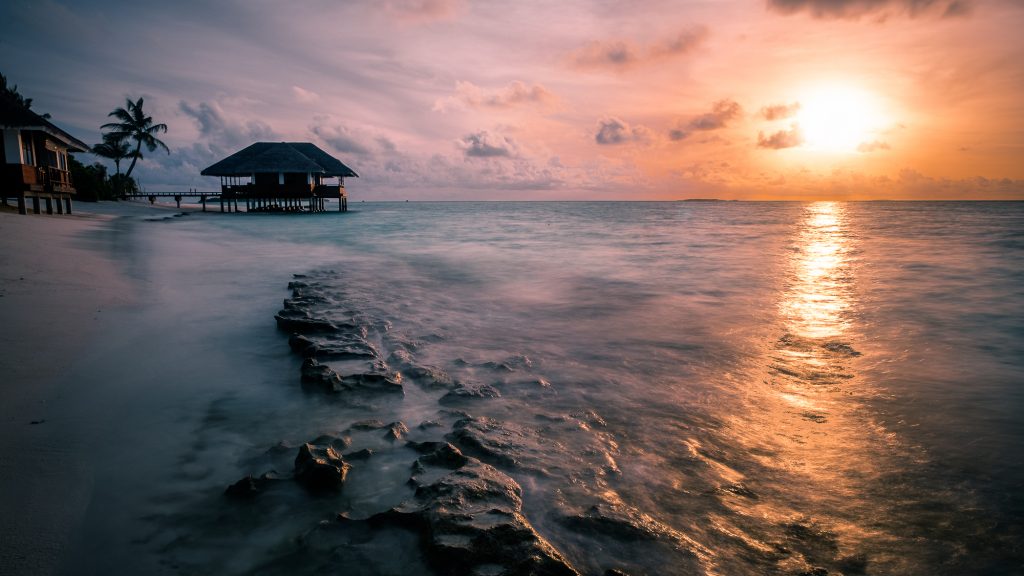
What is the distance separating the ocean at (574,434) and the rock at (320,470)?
0.17ft

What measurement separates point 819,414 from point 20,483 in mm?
5409

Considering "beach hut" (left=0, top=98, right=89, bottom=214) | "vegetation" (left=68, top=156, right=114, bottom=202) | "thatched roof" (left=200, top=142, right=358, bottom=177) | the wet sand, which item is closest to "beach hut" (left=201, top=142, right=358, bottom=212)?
"thatched roof" (left=200, top=142, right=358, bottom=177)

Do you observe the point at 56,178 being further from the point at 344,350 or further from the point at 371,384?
the point at 371,384

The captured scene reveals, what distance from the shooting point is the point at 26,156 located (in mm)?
19906

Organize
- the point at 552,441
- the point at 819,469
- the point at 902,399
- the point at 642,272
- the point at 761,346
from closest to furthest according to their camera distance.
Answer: the point at 819,469, the point at 552,441, the point at 902,399, the point at 761,346, the point at 642,272

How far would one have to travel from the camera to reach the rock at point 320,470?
9.27ft

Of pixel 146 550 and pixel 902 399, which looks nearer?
pixel 146 550

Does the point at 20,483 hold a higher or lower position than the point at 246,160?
lower

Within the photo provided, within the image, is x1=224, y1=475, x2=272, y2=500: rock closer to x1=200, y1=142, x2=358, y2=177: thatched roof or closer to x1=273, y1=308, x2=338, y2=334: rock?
x1=273, y1=308, x2=338, y2=334: rock

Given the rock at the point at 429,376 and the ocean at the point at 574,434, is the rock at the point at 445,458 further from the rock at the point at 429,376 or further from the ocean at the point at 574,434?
the rock at the point at 429,376

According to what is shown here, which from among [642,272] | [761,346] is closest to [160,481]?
[761,346]

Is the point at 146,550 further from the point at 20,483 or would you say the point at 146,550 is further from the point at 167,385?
the point at 167,385

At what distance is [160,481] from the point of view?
9.44 feet

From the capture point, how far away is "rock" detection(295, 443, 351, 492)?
9.27ft
